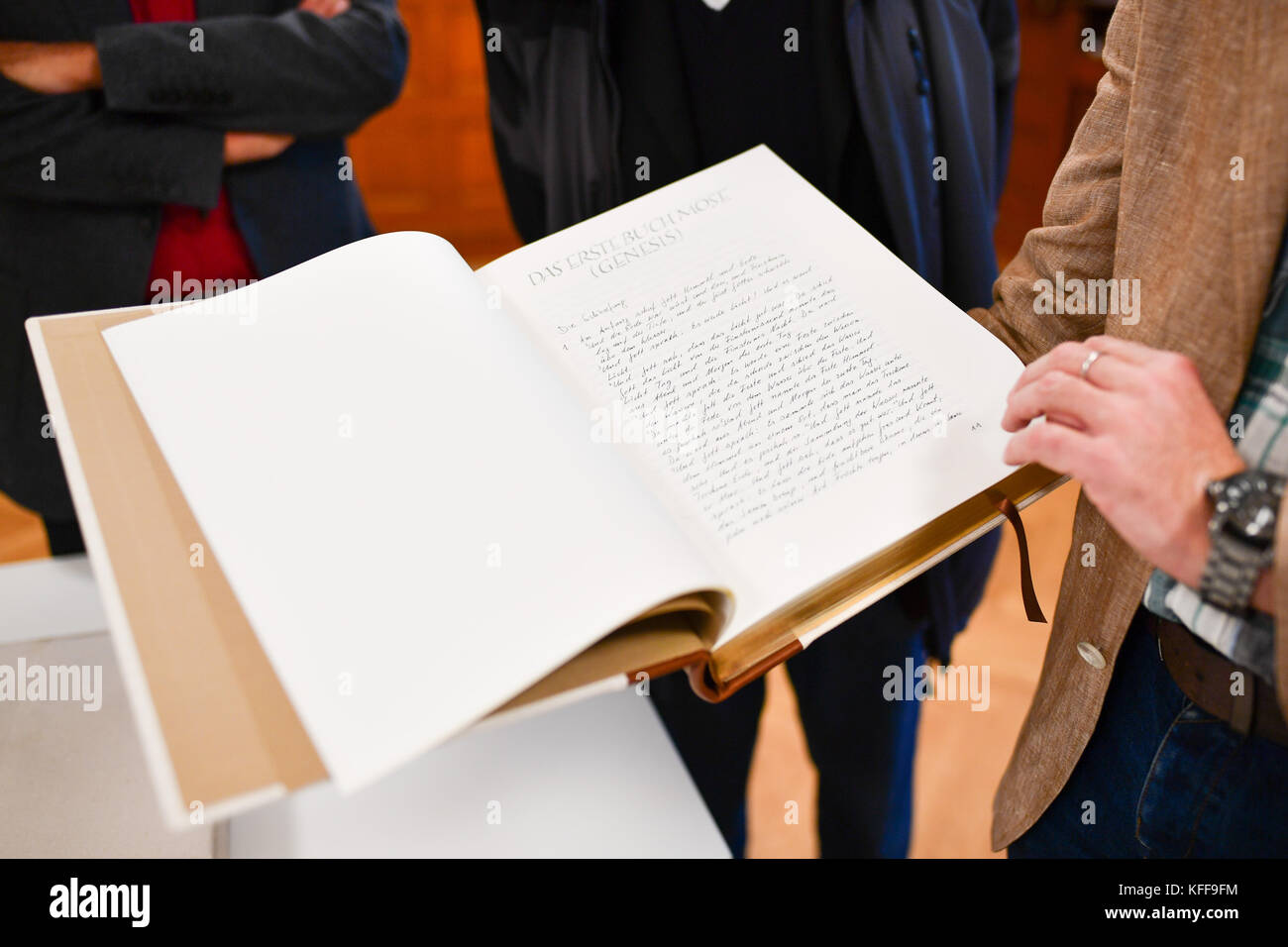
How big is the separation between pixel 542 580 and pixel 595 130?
719 millimetres

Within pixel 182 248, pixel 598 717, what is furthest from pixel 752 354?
pixel 182 248

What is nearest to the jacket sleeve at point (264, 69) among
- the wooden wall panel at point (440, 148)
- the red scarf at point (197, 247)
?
the red scarf at point (197, 247)

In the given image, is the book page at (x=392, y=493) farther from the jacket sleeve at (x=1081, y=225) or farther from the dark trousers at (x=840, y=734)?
the dark trousers at (x=840, y=734)

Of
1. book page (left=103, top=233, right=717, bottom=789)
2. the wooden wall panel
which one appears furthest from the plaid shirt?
the wooden wall panel

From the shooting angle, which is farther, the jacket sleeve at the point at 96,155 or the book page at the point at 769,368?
the jacket sleeve at the point at 96,155

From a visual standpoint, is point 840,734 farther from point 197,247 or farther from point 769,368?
→ point 197,247

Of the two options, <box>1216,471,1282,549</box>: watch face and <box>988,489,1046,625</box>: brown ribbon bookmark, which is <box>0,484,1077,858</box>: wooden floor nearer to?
<box>988,489,1046,625</box>: brown ribbon bookmark

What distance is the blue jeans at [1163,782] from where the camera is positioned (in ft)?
2.05

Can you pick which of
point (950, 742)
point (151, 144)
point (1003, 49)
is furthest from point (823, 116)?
point (950, 742)

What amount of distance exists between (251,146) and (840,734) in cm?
108

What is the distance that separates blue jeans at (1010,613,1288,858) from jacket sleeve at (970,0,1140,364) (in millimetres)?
235

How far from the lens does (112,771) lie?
0.79 meters

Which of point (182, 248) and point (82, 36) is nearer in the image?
point (82, 36)

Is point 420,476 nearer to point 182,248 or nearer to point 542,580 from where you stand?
point 542,580
